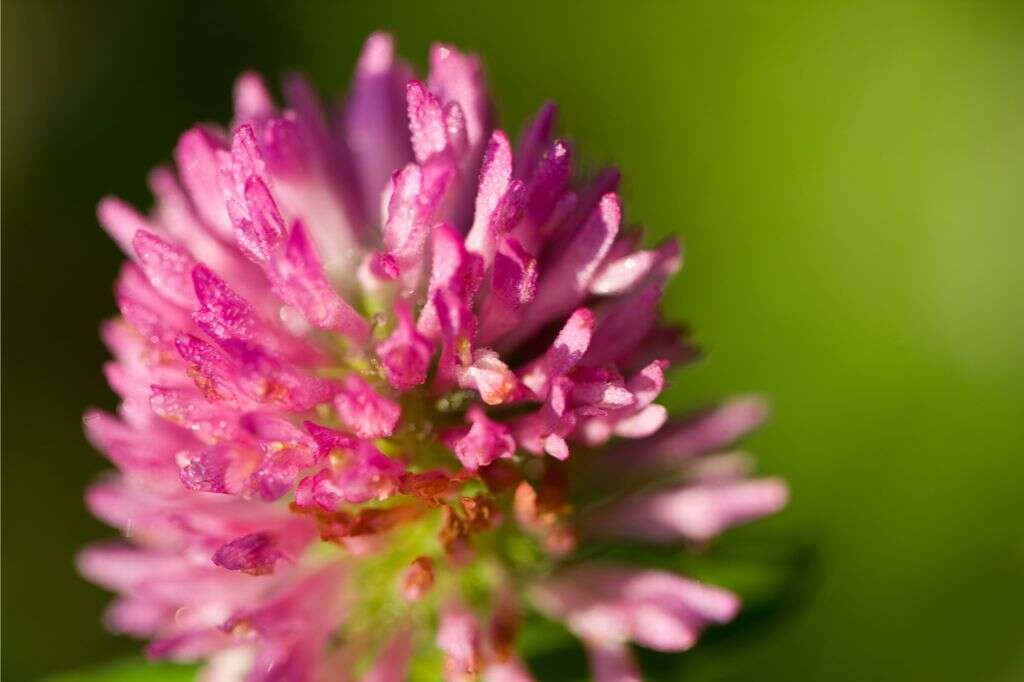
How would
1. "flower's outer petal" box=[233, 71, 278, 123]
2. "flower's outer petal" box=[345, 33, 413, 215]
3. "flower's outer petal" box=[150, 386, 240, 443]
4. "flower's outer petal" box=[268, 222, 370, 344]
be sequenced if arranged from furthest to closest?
"flower's outer petal" box=[233, 71, 278, 123] < "flower's outer petal" box=[345, 33, 413, 215] < "flower's outer petal" box=[150, 386, 240, 443] < "flower's outer petal" box=[268, 222, 370, 344]

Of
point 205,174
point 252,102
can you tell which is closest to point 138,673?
point 205,174

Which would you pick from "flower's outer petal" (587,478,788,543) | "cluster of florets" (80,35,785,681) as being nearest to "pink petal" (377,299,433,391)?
"cluster of florets" (80,35,785,681)

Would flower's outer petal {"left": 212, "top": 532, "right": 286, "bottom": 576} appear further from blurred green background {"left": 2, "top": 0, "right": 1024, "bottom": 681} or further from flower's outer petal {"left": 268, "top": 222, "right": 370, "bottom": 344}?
blurred green background {"left": 2, "top": 0, "right": 1024, "bottom": 681}

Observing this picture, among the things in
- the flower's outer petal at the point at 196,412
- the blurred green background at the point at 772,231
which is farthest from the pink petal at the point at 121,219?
the blurred green background at the point at 772,231

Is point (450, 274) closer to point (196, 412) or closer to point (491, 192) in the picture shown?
point (491, 192)

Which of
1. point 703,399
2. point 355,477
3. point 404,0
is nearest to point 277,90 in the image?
point 404,0
